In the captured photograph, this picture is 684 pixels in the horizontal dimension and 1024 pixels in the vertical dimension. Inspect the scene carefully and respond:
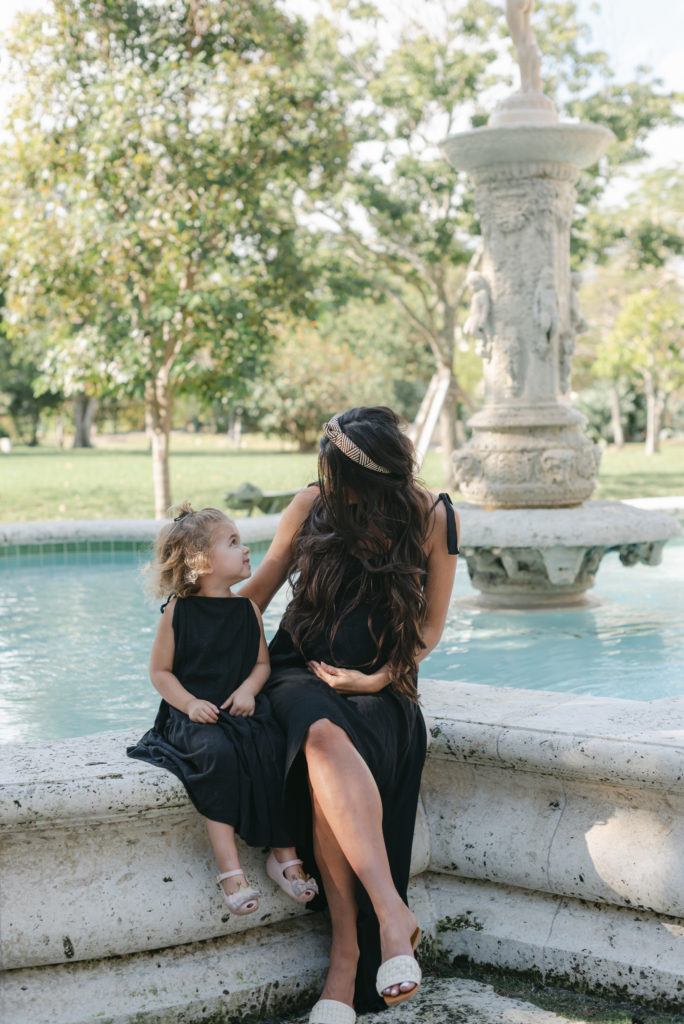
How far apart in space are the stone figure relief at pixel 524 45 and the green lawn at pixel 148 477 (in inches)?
245

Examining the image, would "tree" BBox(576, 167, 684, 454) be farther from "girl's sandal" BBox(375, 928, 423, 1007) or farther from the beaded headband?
"girl's sandal" BBox(375, 928, 423, 1007)

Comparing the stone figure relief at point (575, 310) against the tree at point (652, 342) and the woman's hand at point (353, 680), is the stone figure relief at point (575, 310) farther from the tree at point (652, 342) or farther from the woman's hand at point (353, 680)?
the tree at point (652, 342)

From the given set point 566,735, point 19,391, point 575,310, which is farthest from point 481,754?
point 19,391

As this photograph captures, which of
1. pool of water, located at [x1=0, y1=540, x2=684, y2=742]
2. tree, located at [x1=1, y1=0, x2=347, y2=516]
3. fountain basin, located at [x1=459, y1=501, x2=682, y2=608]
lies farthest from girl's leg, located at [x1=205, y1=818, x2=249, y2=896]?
tree, located at [x1=1, y1=0, x2=347, y2=516]

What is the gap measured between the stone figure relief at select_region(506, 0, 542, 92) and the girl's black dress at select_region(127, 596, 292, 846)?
554 centimetres

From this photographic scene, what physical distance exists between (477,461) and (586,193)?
8472 mm

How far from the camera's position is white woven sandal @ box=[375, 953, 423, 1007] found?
8.42 ft

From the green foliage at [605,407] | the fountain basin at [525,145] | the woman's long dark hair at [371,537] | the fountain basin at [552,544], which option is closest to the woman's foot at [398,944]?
the woman's long dark hair at [371,537]

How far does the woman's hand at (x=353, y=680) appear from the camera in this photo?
117 inches

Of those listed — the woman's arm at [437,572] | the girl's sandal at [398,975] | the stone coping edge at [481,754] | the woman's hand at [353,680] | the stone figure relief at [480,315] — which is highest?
the stone figure relief at [480,315]

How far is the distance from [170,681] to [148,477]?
23.3 metres

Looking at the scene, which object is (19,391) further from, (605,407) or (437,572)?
(437,572)

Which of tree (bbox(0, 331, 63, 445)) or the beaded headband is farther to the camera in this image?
tree (bbox(0, 331, 63, 445))

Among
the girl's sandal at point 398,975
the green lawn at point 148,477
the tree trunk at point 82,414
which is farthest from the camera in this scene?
the tree trunk at point 82,414
